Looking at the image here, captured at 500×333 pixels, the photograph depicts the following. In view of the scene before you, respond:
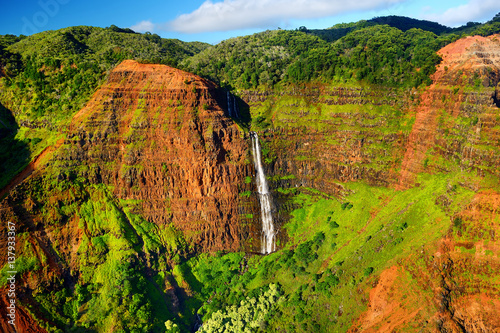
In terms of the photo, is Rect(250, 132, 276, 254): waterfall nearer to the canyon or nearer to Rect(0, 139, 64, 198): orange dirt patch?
the canyon

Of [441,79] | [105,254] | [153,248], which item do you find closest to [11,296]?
[105,254]

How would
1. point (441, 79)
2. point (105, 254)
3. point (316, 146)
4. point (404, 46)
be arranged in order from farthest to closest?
point (404, 46) < point (316, 146) < point (441, 79) < point (105, 254)

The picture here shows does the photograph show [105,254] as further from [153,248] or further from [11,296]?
[11,296]

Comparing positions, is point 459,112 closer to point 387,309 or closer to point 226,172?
point 387,309

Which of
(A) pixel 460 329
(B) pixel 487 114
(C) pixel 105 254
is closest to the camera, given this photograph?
(A) pixel 460 329

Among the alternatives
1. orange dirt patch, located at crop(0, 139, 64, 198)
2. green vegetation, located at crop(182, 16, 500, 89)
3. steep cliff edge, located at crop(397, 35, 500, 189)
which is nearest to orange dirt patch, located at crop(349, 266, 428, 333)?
steep cliff edge, located at crop(397, 35, 500, 189)

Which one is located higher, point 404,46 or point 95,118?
point 404,46
